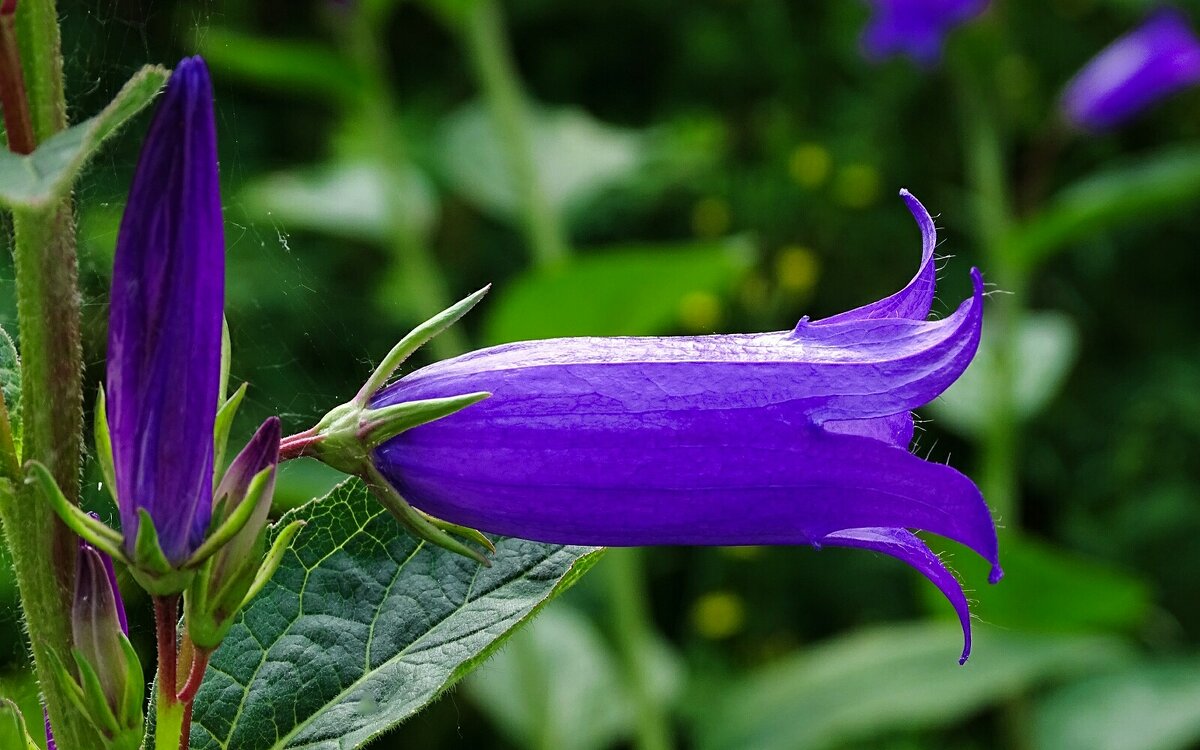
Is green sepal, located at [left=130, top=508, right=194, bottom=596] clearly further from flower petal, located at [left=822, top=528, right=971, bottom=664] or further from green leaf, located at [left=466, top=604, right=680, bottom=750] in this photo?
green leaf, located at [left=466, top=604, right=680, bottom=750]

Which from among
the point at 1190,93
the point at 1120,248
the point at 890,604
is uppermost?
the point at 1190,93

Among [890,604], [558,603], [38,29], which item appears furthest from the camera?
[890,604]

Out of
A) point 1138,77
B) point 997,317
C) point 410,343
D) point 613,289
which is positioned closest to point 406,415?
point 410,343

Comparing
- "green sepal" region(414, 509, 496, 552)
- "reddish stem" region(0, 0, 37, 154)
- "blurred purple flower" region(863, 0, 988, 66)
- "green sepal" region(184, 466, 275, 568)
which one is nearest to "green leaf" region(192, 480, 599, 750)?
"green sepal" region(414, 509, 496, 552)

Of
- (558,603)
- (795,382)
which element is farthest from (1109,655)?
(795,382)

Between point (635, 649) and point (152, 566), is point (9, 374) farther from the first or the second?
point (635, 649)

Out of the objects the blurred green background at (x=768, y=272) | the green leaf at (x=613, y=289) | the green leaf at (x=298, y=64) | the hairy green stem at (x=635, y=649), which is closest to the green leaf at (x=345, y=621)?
the blurred green background at (x=768, y=272)

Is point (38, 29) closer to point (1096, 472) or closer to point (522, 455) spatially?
point (522, 455)
